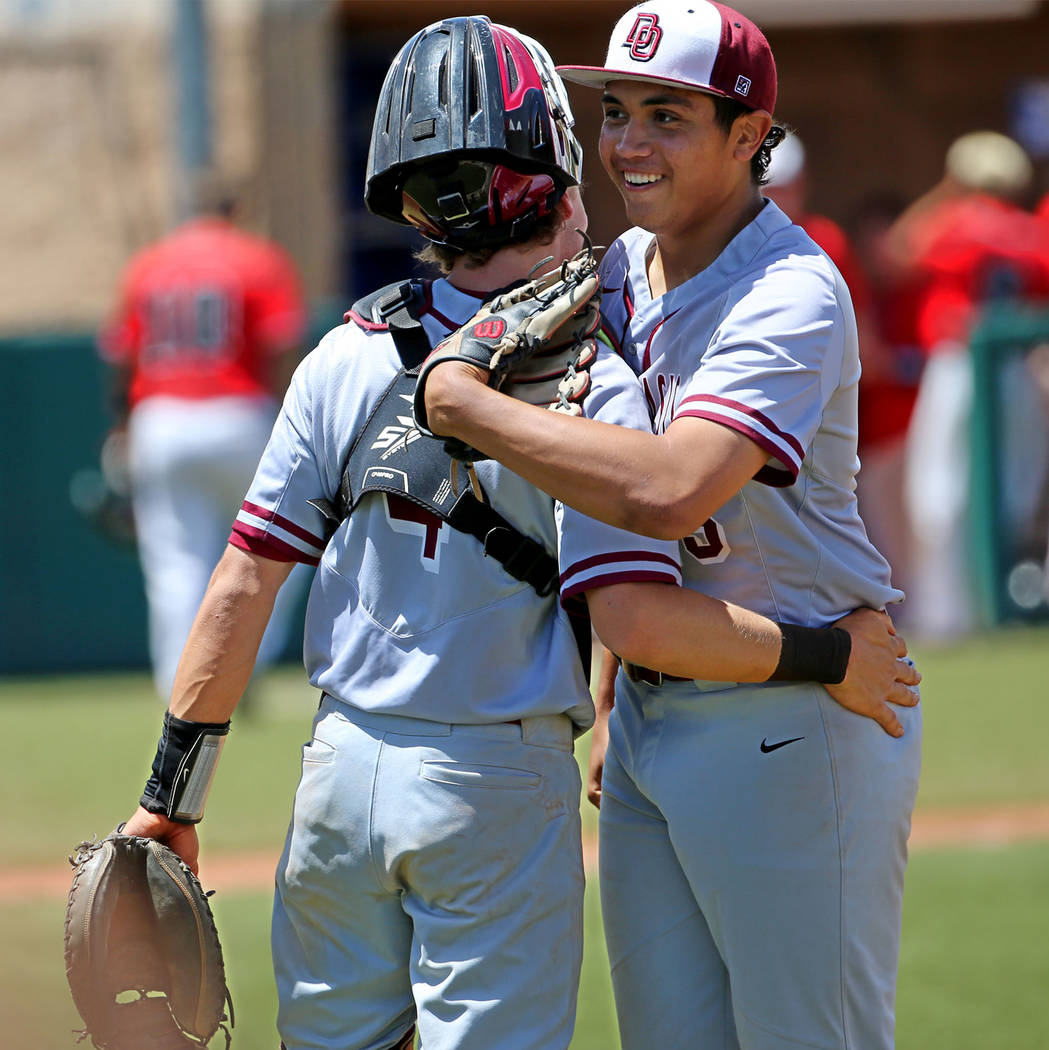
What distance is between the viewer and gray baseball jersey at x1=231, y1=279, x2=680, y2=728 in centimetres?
253

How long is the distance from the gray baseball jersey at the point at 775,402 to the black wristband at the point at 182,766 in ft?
2.70

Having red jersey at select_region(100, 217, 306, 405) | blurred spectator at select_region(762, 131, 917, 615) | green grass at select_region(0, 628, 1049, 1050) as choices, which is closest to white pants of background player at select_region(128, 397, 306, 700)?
red jersey at select_region(100, 217, 306, 405)

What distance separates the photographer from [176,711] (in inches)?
107

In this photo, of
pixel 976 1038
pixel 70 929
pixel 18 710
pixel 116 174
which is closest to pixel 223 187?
pixel 18 710

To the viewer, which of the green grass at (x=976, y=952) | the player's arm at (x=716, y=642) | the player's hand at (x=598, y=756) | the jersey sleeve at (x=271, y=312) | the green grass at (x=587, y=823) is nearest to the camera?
the player's arm at (x=716, y=642)

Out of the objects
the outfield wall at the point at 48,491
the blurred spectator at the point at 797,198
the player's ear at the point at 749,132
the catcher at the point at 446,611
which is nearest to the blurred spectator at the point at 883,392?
the blurred spectator at the point at 797,198

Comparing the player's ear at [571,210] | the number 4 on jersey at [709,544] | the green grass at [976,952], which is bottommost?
the green grass at [976,952]

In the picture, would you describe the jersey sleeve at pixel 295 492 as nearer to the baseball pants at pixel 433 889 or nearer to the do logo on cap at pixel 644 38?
the baseball pants at pixel 433 889

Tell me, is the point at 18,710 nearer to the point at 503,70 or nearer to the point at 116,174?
the point at 116,174

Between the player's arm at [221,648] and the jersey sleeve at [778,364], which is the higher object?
the jersey sleeve at [778,364]

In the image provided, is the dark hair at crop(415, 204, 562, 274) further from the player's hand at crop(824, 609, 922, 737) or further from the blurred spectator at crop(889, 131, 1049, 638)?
the blurred spectator at crop(889, 131, 1049, 638)

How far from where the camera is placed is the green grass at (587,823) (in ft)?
14.8

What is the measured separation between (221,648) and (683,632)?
2.44 ft

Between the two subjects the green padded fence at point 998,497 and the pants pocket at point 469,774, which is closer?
the pants pocket at point 469,774
